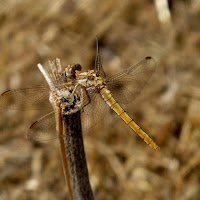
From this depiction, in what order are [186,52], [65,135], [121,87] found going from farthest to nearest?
[186,52]
[121,87]
[65,135]

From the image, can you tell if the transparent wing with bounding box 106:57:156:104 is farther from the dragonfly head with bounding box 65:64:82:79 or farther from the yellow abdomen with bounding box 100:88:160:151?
the dragonfly head with bounding box 65:64:82:79

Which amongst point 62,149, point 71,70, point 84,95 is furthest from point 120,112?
point 62,149

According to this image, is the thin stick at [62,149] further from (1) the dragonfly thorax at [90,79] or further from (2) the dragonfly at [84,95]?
(1) the dragonfly thorax at [90,79]

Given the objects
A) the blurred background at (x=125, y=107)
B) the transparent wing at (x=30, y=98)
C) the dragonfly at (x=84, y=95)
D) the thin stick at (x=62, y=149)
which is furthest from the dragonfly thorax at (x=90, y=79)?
the blurred background at (x=125, y=107)

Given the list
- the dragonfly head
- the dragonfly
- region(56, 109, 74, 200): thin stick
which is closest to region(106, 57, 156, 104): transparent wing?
the dragonfly

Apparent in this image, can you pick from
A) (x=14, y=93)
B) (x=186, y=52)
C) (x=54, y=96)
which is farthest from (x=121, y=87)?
(x=186, y=52)

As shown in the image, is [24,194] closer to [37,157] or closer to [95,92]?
[37,157]

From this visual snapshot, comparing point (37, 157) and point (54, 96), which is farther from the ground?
point (37, 157)
